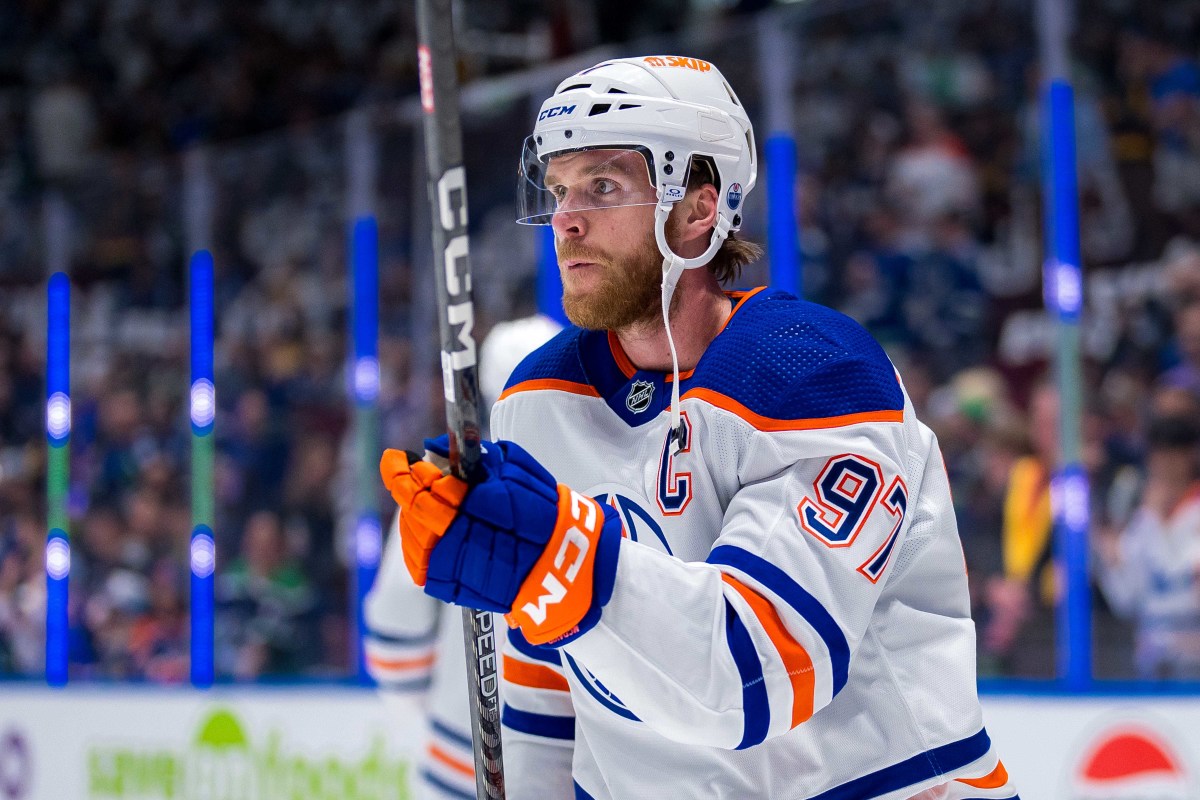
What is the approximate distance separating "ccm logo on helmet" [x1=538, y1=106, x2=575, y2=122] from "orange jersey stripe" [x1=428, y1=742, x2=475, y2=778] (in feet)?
5.03

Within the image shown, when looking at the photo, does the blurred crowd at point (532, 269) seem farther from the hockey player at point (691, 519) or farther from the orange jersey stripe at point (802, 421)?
the orange jersey stripe at point (802, 421)

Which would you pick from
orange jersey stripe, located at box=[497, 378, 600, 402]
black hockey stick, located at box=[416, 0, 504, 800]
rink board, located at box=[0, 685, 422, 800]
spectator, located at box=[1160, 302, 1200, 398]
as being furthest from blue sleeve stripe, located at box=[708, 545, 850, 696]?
rink board, located at box=[0, 685, 422, 800]

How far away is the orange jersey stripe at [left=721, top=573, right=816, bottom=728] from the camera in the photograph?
123 centimetres

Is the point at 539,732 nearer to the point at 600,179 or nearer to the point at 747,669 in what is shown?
the point at 747,669

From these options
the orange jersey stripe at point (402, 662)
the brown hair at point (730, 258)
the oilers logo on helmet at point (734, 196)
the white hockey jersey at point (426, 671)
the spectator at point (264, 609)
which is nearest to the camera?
the oilers logo on helmet at point (734, 196)

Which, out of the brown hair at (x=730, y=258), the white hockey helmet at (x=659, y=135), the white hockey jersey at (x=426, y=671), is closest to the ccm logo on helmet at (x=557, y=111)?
the white hockey helmet at (x=659, y=135)

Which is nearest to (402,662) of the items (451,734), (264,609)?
(451,734)

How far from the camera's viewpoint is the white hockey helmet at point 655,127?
1479 millimetres

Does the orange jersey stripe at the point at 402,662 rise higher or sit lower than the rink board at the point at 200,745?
higher

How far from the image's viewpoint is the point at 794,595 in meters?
1.23

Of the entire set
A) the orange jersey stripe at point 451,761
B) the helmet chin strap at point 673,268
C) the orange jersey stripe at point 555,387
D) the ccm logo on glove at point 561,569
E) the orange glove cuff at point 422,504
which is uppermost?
the helmet chin strap at point 673,268

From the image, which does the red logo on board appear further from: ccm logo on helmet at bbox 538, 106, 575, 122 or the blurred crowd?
ccm logo on helmet at bbox 538, 106, 575, 122

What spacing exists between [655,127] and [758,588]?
0.49m

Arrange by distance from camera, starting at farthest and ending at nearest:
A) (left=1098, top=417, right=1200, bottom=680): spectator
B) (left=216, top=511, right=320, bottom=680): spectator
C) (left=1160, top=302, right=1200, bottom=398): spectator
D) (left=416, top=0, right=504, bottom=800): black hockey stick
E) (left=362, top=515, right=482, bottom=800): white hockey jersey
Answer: (left=216, top=511, right=320, bottom=680): spectator
(left=1160, top=302, right=1200, bottom=398): spectator
(left=1098, top=417, right=1200, bottom=680): spectator
(left=362, top=515, right=482, bottom=800): white hockey jersey
(left=416, top=0, right=504, bottom=800): black hockey stick
